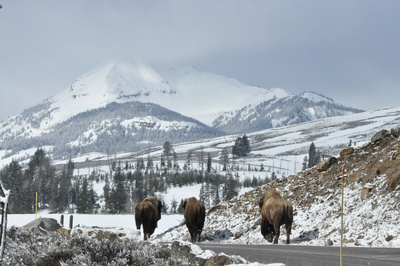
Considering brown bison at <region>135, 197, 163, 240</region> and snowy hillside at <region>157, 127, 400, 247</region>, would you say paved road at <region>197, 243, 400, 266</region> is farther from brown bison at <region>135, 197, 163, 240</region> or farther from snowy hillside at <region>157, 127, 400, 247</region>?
brown bison at <region>135, 197, 163, 240</region>

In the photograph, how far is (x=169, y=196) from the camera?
128m

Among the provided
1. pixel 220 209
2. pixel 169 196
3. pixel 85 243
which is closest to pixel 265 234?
pixel 220 209

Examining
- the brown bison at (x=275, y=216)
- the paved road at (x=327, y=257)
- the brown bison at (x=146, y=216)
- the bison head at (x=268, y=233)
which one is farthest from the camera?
the brown bison at (x=146, y=216)

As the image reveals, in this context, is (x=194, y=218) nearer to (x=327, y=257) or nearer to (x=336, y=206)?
(x=336, y=206)

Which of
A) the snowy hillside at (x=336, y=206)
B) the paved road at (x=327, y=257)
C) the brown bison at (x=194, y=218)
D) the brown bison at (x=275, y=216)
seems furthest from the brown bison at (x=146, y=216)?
the paved road at (x=327, y=257)

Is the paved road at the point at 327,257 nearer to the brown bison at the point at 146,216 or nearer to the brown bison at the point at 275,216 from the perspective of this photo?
the brown bison at the point at 275,216

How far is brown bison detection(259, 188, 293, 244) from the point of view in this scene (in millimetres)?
20047

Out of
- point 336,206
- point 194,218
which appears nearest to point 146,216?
point 194,218

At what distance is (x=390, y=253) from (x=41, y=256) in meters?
10.3

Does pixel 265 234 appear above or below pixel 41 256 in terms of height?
below

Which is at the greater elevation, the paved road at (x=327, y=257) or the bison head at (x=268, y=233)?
the paved road at (x=327, y=257)

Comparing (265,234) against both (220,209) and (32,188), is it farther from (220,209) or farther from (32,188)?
(32,188)

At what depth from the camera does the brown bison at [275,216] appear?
2005 cm

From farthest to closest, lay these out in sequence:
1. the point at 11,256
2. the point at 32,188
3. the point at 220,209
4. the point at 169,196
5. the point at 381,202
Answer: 1. the point at 169,196
2. the point at 32,188
3. the point at 220,209
4. the point at 381,202
5. the point at 11,256
